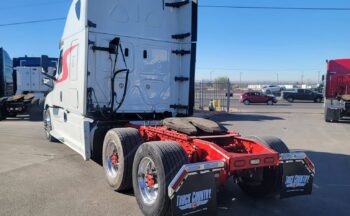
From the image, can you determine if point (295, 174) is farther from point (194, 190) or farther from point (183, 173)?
point (183, 173)

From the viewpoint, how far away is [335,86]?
65.1 ft

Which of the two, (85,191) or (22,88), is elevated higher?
(22,88)

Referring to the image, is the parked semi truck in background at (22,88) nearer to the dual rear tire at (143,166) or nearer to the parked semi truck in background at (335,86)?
the dual rear tire at (143,166)

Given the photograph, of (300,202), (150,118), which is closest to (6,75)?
(150,118)

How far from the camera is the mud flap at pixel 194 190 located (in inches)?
161

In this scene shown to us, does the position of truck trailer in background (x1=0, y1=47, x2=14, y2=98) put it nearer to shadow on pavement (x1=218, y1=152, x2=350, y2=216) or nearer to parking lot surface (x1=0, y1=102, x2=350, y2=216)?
parking lot surface (x1=0, y1=102, x2=350, y2=216)

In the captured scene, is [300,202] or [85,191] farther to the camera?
[85,191]

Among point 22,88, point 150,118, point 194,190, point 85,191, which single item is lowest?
point 85,191

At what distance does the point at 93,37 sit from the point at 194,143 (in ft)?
10.6

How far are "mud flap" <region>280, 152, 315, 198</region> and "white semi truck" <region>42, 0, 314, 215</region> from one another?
0.01 metres

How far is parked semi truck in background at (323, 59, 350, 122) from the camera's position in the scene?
19281 millimetres

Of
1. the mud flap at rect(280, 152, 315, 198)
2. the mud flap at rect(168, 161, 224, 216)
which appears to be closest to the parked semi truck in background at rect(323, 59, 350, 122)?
the mud flap at rect(280, 152, 315, 198)

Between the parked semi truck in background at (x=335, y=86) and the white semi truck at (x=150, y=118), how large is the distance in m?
13.6

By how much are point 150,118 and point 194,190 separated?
3952mm
